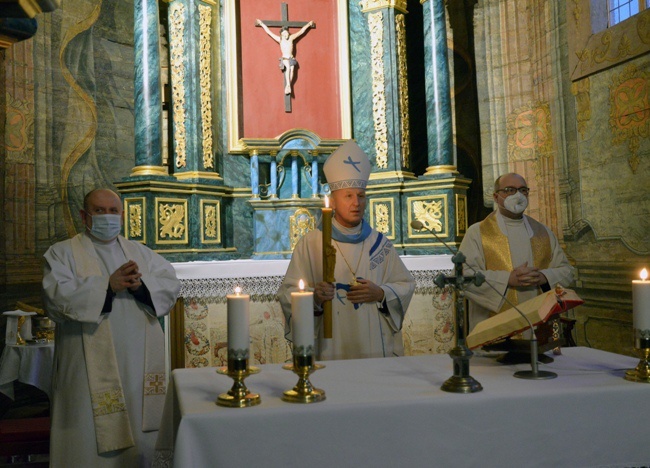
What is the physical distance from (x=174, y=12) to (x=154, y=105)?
3.79 ft

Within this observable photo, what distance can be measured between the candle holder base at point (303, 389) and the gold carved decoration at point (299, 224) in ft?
16.0

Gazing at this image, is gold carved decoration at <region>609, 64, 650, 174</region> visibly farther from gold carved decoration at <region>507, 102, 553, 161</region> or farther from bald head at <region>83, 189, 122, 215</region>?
bald head at <region>83, 189, 122, 215</region>

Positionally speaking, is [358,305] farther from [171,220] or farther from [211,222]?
[211,222]

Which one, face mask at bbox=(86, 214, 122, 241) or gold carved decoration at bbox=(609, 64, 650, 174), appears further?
gold carved decoration at bbox=(609, 64, 650, 174)

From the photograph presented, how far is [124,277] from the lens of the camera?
3.50 metres

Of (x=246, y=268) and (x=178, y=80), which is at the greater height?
(x=178, y=80)

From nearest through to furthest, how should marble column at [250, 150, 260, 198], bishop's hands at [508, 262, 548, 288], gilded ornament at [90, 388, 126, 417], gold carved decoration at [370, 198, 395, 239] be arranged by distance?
gilded ornament at [90, 388, 126, 417]
bishop's hands at [508, 262, 548, 288]
marble column at [250, 150, 260, 198]
gold carved decoration at [370, 198, 395, 239]

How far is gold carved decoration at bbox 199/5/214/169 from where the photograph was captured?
7.28 metres

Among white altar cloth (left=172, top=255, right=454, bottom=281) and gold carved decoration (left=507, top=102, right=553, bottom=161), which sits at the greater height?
gold carved decoration (left=507, top=102, right=553, bottom=161)

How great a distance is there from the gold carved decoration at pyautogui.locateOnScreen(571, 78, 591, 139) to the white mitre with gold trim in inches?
152

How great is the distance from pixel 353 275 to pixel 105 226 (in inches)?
56.2

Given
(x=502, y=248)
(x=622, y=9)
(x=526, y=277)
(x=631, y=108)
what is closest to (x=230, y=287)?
(x=502, y=248)

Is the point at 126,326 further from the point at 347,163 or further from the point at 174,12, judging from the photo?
the point at 174,12

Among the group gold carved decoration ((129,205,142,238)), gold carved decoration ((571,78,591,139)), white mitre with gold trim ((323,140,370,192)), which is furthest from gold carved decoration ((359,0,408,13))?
white mitre with gold trim ((323,140,370,192))
